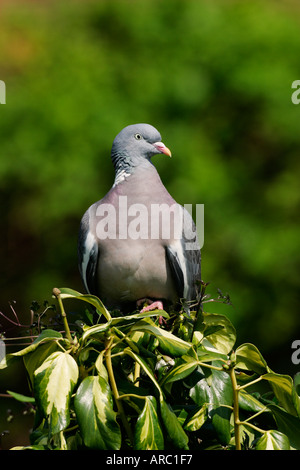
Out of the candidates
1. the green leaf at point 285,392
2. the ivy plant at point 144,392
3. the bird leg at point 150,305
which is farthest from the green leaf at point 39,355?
the bird leg at point 150,305

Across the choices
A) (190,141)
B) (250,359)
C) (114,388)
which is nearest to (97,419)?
(114,388)

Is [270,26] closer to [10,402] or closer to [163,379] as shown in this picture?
[10,402]

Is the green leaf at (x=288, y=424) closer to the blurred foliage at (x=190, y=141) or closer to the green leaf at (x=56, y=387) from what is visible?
the green leaf at (x=56, y=387)

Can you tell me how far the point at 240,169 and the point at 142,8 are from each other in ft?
5.97

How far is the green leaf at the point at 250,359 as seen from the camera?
1.87 meters

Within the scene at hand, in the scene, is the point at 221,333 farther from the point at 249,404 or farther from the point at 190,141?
the point at 190,141

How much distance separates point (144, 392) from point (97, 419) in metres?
0.18

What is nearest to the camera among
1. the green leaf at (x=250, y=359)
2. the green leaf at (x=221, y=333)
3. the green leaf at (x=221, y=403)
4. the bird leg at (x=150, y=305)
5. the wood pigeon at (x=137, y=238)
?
the green leaf at (x=221, y=403)

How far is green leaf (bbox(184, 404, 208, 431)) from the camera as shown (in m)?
1.71

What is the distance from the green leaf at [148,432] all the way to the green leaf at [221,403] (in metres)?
0.16

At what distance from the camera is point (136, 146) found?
9.45 feet

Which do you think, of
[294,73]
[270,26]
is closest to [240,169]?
[294,73]

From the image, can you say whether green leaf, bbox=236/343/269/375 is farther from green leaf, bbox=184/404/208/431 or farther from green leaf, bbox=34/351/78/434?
green leaf, bbox=34/351/78/434

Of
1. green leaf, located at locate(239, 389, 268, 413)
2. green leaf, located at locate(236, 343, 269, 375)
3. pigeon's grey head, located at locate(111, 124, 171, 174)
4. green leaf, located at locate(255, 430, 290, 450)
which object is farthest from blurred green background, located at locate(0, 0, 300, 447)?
green leaf, located at locate(255, 430, 290, 450)
